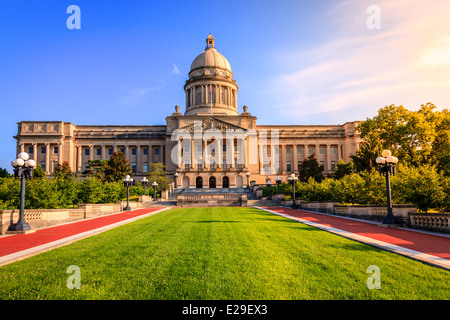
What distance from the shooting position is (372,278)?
566 cm

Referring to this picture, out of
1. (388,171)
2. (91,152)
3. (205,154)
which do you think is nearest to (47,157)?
(91,152)

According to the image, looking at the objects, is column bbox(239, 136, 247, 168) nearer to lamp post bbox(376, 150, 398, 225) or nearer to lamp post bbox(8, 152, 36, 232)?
lamp post bbox(376, 150, 398, 225)

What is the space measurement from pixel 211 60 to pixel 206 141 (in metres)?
32.4

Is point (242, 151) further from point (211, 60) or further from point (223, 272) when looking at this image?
point (223, 272)

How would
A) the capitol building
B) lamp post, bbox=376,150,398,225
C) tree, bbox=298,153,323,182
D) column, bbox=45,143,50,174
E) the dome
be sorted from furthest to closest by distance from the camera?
the dome < column, bbox=45,143,50,174 < the capitol building < tree, bbox=298,153,323,182 < lamp post, bbox=376,150,398,225

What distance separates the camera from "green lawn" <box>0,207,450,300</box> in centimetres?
506

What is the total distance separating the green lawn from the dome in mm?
86655

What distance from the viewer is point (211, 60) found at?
297ft

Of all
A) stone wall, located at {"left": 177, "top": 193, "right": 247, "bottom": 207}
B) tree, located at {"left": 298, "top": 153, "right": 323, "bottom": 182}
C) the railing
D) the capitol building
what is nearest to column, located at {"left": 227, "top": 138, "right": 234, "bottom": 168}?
the capitol building

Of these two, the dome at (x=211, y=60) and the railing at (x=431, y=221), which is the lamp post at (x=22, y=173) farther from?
the dome at (x=211, y=60)

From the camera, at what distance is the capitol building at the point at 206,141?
232ft

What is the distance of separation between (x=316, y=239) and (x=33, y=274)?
335 inches

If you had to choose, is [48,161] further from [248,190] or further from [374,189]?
[374,189]
